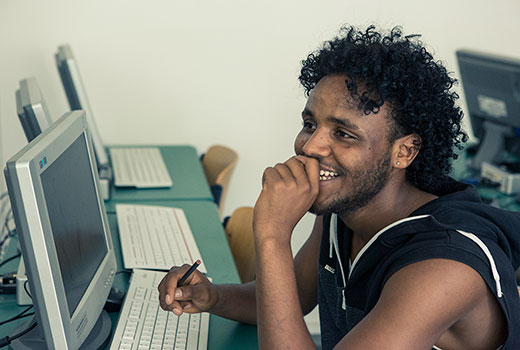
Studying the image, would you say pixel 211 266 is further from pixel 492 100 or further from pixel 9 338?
pixel 492 100

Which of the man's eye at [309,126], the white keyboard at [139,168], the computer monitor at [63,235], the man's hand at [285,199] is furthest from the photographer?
the white keyboard at [139,168]

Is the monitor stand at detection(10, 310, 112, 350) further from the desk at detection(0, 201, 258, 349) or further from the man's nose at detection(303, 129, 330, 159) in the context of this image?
the man's nose at detection(303, 129, 330, 159)

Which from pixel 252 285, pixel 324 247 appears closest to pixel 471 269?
pixel 324 247

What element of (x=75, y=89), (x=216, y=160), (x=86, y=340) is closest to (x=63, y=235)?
(x=86, y=340)

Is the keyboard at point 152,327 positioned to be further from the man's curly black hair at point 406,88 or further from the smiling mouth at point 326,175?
the man's curly black hair at point 406,88

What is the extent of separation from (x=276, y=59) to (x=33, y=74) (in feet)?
3.67

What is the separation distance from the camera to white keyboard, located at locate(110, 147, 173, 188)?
258 cm

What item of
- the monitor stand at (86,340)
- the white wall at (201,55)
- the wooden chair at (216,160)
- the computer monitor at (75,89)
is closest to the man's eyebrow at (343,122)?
the monitor stand at (86,340)

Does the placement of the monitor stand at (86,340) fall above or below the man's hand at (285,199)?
below

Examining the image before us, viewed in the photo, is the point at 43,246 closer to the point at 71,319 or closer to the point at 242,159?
the point at 71,319

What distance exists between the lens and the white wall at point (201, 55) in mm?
3018

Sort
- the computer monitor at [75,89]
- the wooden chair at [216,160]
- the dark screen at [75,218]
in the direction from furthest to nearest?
the wooden chair at [216,160] → the computer monitor at [75,89] → the dark screen at [75,218]

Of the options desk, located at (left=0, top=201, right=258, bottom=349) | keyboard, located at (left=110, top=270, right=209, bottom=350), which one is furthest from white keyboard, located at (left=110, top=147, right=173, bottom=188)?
keyboard, located at (left=110, top=270, right=209, bottom=350)

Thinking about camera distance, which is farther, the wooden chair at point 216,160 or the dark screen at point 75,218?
the wooden chair at point 216,160
